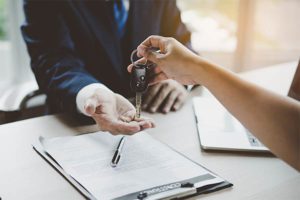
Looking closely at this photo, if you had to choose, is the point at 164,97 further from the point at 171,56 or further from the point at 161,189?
the point at 161,189

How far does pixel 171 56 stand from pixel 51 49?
1.67 feet

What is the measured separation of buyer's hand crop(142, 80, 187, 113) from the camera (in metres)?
1.22

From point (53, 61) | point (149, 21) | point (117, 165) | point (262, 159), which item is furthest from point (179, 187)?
point (149, 21)

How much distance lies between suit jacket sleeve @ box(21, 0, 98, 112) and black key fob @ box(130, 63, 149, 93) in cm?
19

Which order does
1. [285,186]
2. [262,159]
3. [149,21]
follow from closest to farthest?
[285,186], [262,159], [149,21]

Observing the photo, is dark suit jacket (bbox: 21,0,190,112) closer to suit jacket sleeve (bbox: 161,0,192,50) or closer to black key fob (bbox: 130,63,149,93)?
suit jacket sleeve (bbox: 161,0,192,50)

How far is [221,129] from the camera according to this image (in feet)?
3.59

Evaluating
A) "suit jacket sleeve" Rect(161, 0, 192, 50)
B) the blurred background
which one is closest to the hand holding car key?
"suit jacket sleeve" Rect(161, 0, 192, 50)

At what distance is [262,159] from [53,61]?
0.64 metres

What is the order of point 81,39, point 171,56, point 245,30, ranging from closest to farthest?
point 171,56 < point 81,39 < point 245,30

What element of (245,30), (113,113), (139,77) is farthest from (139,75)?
(245,30)

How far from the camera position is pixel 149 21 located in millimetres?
1472

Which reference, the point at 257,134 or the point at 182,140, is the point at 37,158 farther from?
the point at 257,134

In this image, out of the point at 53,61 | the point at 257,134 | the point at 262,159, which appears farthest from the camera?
the point at 53,61
